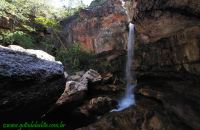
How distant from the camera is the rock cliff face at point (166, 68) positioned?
1008cm

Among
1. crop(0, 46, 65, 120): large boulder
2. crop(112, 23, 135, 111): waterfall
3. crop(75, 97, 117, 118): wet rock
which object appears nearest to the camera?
crop(0, 46, 65, 120): large boulder

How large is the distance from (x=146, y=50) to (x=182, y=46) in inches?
131

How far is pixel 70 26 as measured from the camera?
23109 millimetres

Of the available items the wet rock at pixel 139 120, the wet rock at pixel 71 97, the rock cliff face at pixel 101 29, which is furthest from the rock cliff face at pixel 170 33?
the wet rock at pixel 71 97

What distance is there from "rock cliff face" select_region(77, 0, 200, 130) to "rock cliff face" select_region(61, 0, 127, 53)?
3592 mm

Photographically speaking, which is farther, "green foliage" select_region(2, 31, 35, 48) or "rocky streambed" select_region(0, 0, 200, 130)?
"green foliage" select_region(2, 31, 35, 48)

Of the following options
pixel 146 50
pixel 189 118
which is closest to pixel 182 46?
pixel 146 50

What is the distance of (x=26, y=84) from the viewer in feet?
23.5

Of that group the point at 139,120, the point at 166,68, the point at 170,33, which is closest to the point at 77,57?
the point at 166,68

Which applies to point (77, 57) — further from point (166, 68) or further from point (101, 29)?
point (166, 68)

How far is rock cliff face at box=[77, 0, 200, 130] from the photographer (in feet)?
33.1

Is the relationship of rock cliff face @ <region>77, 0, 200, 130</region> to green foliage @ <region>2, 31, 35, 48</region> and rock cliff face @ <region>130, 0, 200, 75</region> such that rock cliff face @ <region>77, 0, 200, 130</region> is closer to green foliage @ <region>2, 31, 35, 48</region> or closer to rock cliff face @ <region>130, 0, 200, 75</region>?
rock cliff face @ <region>130, 0, 200, 75</region>

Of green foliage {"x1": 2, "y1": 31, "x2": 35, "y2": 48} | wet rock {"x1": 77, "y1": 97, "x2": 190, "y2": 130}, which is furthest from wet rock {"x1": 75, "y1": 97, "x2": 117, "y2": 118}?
green foliage {"x1": 2, "y1": 31, "x2": 35, "y2": 48}

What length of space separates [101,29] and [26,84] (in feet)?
46.0
